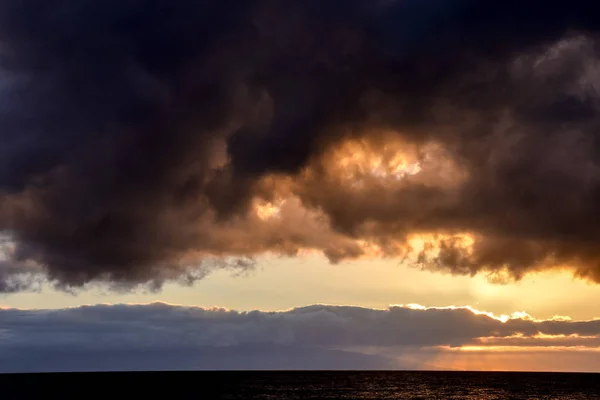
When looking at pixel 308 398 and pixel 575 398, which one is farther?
pixel 575 398

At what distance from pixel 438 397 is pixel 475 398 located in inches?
447

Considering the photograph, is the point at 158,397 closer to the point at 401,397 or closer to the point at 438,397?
the point at 401,397

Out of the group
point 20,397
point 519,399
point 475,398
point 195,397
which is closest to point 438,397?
point 475,398

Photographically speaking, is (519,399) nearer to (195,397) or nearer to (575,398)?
(575,398)

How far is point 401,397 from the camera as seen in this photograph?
624ft

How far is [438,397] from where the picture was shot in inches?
7549

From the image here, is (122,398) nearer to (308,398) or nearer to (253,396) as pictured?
(253,396)

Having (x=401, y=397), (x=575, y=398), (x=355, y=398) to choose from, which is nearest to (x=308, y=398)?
(x=355, y=398)

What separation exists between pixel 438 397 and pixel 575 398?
147 ft

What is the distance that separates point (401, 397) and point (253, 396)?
44.6 m

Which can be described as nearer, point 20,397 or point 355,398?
point 355,398

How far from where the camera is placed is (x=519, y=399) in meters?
189

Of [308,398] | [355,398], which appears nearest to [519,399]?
[355,398]

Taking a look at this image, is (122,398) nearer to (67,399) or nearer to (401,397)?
(67,399)
